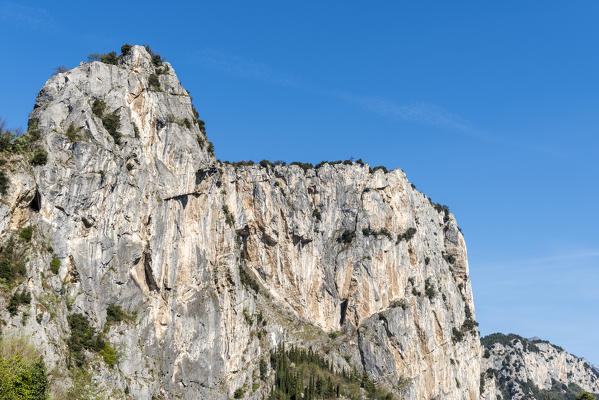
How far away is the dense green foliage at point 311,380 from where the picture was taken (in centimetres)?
10631

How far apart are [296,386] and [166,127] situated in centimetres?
4808

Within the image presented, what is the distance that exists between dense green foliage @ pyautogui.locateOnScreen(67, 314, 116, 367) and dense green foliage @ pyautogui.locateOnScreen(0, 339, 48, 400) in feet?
29.8

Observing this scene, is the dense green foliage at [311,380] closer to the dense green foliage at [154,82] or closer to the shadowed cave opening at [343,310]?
the shadowed cave opening at [343,310]

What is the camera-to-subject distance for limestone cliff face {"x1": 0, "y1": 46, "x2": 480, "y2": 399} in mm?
82125

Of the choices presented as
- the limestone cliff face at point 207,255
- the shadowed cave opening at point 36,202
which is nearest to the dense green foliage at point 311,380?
the limestone cliff face at point 207,255

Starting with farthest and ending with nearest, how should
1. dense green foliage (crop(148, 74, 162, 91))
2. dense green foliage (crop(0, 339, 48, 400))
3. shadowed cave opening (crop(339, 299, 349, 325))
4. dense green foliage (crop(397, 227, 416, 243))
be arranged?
dense green foliage (crop(397, 227, 416, 243))
shadowed cave opening (crop(339, 299, 349, 325))
dense green foliage (crop(148, 74, 162, 91))
dense green foliage (crop(0, 339, 48, 400))

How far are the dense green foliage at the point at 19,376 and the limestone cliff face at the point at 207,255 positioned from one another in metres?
3.13

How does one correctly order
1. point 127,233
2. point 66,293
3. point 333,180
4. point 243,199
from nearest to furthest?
point 66,293, point 127,233, point 243,199, point 333,180

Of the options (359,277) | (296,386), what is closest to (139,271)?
(296,386)

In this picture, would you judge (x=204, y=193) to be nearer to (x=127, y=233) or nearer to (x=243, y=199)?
(x=127, y=233)

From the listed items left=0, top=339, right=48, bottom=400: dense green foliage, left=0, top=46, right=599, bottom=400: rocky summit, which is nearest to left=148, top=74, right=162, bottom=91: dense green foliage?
left=0, top=46, right=599, bottom=400: rocky summit

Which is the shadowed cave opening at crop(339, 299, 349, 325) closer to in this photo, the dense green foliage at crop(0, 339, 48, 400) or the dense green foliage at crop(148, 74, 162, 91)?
the dense green foliage at crop(148, 74, 162, 91)

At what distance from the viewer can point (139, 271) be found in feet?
300

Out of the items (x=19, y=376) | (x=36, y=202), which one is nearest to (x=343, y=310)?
(x=36, y=202)
